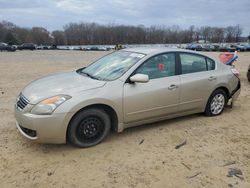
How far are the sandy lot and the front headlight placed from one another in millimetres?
649

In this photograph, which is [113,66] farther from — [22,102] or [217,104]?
[217,104]

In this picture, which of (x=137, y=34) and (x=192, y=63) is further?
(x=137, y=34)

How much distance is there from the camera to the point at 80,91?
3646 mm

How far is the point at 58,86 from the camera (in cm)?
384

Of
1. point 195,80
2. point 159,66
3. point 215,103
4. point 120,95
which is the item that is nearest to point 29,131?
point 120,95

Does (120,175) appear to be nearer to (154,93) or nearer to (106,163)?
(106,163)

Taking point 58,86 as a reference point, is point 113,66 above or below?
above

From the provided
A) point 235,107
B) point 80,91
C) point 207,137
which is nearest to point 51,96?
point 80,91

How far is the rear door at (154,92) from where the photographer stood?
4004 millimetres

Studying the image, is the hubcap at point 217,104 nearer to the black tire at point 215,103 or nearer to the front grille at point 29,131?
the black tire at point 215,103

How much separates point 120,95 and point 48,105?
3.54ft

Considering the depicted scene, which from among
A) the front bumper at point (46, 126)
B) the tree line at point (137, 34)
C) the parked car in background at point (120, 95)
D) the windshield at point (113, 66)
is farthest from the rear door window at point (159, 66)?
the tree line at point (137, 34)

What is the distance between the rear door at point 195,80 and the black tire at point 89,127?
158cm

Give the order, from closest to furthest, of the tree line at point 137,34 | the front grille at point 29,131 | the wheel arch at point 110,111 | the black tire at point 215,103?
the front grille at point 29,131 < the wheel arch at point 110,111 < the black tire at point 215,103 < the tree line at point 137,34
